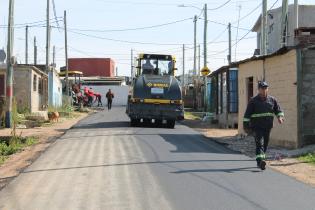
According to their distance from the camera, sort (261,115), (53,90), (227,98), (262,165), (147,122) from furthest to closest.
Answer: (53,90), (227,98), (147,122), (261,115), (262,165)

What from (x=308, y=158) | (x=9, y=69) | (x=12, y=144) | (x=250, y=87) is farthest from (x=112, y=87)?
(x=308, y=158)

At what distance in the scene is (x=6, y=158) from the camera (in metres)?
16.1

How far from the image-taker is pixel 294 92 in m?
16.9

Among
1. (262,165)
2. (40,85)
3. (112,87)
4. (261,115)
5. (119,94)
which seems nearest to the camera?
(262,165)

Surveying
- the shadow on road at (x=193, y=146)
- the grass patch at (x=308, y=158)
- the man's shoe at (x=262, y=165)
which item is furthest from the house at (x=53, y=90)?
the man's shoe at (x=262, y=165)

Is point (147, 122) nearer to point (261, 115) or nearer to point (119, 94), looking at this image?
point (261, 115)

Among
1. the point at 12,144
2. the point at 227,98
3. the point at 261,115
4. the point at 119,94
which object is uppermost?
the point at 119,94

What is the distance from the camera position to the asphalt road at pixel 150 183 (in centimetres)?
870

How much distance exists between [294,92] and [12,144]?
9.18 meters

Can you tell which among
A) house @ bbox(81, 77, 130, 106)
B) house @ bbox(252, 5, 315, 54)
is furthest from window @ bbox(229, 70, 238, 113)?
house @ bbox(81, 77, 130, 106)

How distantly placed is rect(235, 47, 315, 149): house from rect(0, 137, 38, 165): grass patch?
8.06m

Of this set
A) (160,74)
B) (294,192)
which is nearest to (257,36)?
(160,74)

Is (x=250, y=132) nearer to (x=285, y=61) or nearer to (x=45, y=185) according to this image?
(x=45, y=185)

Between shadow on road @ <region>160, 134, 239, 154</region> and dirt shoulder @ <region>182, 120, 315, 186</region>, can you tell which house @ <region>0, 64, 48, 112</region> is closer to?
shadow on road @ <region>160, 134, 239, 154</region>
